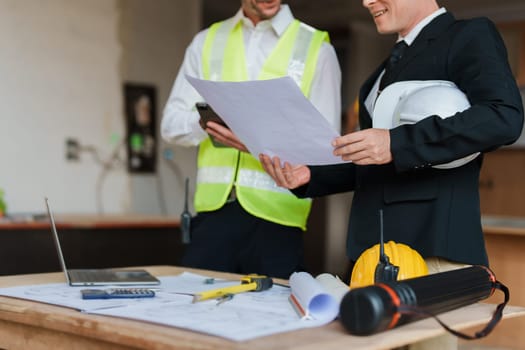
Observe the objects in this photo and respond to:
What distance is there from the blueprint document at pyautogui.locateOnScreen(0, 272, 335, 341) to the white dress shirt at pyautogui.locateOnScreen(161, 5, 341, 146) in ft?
2.22

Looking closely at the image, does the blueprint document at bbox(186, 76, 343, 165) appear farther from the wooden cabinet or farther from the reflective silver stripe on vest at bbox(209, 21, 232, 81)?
the wooden cabinet

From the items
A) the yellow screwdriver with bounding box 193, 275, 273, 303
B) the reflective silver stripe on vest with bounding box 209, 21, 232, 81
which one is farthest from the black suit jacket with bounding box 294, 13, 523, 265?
the reflective silver stripe on vest with bounding box 209, 21, 232, 81

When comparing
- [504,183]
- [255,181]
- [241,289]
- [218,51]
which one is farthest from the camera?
[504,183]

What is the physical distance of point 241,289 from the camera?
1.34m

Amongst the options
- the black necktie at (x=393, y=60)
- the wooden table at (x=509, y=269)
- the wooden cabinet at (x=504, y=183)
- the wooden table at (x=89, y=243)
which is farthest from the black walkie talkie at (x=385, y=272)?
the wooden cabinet at (x=504, y=183)

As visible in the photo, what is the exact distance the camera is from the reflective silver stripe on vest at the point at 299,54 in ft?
6.72

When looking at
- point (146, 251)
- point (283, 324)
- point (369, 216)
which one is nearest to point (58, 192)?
point (146, 251)

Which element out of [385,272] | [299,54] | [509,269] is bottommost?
[509,269]

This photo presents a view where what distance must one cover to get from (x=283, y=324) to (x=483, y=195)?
6651 millimetres

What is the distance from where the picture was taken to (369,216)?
59.9 inches

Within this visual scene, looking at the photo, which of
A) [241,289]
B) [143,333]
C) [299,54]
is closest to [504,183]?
[299,54]

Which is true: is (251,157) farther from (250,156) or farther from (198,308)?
(198,308)

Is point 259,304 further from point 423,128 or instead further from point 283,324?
point 423,128

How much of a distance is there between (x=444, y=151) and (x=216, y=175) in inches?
34.9
